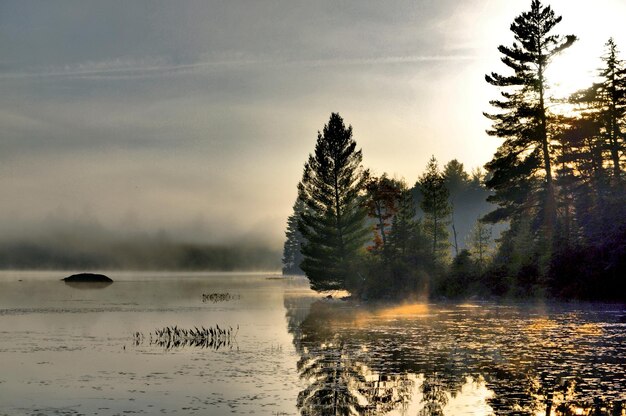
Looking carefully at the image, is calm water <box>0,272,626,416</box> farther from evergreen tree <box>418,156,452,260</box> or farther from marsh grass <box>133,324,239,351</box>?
evergreen tree <box>418,156,452,260</box>

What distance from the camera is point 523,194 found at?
73.8 metres

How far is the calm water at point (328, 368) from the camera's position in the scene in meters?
16.0

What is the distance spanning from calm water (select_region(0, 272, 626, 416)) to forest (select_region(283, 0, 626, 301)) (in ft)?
52.0

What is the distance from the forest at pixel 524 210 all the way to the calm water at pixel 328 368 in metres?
15.8

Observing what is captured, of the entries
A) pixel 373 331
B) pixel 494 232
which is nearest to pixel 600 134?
pixel 373 331

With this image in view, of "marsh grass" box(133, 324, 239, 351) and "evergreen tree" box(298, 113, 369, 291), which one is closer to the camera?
"marsh grass" box(133, 324, 239, 351)

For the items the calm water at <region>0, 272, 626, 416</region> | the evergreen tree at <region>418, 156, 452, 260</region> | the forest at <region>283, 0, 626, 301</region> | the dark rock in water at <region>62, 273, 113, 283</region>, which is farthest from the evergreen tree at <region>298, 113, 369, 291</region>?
the dark rock in water at <region>62, 273, 113, 283</region>

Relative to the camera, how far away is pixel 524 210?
241ft

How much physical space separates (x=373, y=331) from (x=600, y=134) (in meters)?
50.4

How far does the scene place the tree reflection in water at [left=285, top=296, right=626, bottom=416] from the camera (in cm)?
1578

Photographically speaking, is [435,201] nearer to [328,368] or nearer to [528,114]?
[528,114]

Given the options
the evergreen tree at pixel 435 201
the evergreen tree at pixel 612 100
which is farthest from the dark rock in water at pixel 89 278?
the evergreen tree at pixel 612 100

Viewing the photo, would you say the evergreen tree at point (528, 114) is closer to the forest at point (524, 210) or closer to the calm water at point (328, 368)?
the forest at point (524, 210)

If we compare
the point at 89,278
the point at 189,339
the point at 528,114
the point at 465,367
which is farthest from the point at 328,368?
the point at 89,278
